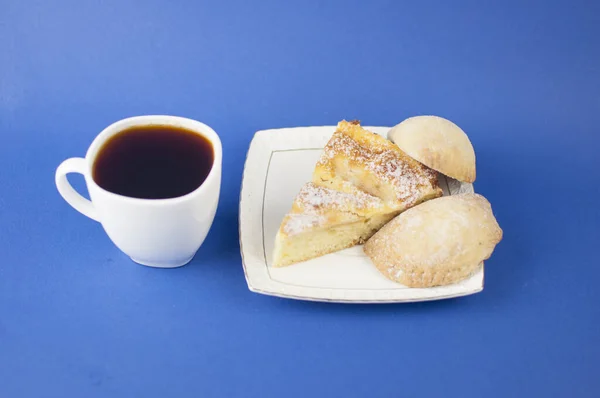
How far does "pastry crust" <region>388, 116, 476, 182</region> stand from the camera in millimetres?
2252

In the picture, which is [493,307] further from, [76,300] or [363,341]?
[76,300]

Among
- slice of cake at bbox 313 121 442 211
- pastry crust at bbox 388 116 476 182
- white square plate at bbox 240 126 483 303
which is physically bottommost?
white square plate at bbox 240 126 483 303

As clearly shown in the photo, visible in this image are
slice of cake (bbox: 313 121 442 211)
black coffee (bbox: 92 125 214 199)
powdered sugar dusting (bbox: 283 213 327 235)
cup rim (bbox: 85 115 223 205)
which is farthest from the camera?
slice of cake (bbox: 313 121 442 211)

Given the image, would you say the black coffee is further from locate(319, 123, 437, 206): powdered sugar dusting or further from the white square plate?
locate(319, 123, 437, 206): powdered sugar dusting

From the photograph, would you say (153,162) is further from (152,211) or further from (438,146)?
(438,146)

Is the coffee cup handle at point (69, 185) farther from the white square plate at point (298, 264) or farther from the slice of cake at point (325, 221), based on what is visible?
the slice of cake at point (325, 221)

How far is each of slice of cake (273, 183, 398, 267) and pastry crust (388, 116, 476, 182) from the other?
0.21 meters

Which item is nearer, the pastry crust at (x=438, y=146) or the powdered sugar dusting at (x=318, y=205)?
the powdered sugar dusting at (x=318, y=205)

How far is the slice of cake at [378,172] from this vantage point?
2221 millimetres

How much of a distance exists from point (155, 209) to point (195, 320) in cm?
39

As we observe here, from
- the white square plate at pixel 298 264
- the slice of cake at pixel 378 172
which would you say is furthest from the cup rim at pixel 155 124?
the slice of cake at pixel 378 172

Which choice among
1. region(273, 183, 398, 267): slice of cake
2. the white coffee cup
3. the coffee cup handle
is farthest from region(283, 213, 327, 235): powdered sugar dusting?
the coffee cup handle

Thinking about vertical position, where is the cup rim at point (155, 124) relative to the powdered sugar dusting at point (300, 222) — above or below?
above

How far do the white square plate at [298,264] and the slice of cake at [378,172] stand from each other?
0.46 ft
